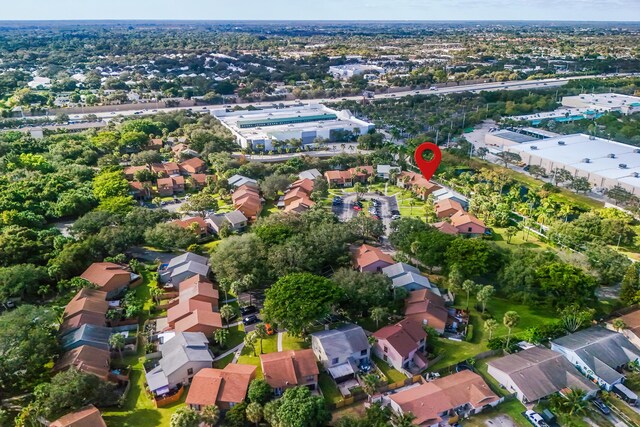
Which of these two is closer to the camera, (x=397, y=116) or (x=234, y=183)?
(x=234, y=183)

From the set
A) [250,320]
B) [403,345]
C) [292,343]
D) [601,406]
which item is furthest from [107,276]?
[601,406]

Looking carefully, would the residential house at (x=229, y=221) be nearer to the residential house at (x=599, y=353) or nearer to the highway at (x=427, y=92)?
the residential house at (x=599, y=353)

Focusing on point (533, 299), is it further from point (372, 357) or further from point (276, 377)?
point (276, 377)

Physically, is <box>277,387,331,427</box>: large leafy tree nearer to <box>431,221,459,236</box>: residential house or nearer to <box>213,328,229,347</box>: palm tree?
<box>213,328,229,347</box>: palm tree

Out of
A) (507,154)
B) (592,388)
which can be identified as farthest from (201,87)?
(592,388)

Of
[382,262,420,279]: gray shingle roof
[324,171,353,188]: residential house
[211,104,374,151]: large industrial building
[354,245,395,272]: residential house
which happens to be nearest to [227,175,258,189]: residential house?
[324,171,353,188]: residential house

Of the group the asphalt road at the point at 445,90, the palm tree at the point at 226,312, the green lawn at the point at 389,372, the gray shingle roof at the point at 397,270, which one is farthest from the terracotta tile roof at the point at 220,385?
the asphalt road at the point at 445,90

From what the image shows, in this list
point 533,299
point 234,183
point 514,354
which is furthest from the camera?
point 234,183
